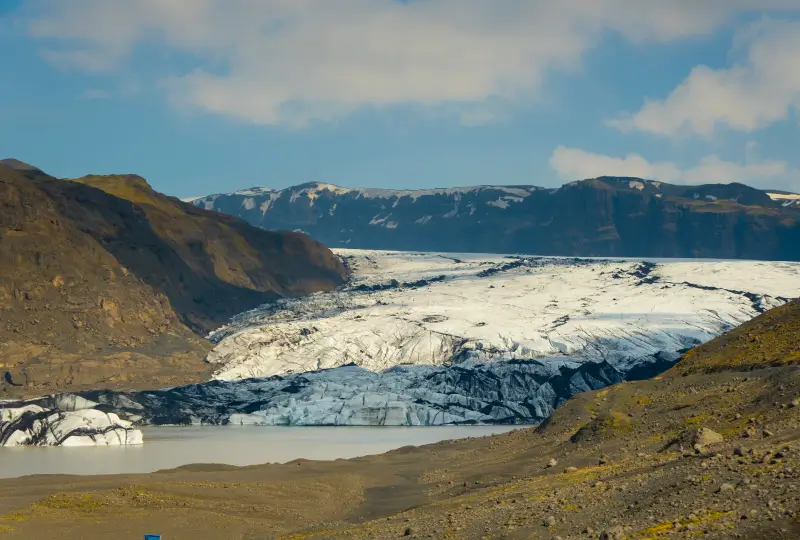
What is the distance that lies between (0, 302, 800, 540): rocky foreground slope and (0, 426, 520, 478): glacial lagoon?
10.7 metres

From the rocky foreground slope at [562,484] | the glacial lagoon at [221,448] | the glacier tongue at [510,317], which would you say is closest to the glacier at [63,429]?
the glacial lagoon at [221,448]

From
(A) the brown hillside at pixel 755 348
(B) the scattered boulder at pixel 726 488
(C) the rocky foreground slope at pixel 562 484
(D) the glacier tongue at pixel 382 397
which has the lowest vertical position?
(D) the glacier tongue at pixel 382 397

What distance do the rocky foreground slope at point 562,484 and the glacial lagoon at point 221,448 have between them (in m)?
10.7

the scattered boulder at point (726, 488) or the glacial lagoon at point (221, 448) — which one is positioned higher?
the scattered boulder at point (726, 488)

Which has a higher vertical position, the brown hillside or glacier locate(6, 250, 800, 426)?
the brown hillside

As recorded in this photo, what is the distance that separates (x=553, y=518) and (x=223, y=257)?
146 m

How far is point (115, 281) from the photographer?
133m

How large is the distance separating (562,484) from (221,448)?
47487 millimetres

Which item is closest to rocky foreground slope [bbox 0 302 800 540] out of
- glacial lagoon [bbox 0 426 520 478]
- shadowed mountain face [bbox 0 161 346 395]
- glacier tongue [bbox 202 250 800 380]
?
glacial lagoon [bbox 0 426 520 478]

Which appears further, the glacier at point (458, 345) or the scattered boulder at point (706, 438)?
the glacier at point (458, 345)

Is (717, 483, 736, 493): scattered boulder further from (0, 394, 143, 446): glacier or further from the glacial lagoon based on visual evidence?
(0, 394, 143, 446): glacier

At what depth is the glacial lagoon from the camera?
201 ft

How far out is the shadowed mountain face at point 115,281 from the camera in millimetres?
113625

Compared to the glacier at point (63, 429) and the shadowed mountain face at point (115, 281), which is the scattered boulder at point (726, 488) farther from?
the shadowed mountain face at point (115, 281)
